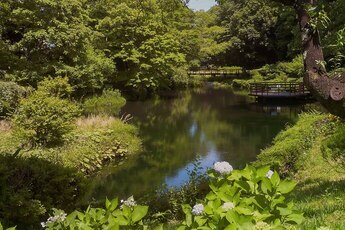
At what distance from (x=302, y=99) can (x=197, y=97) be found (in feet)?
30.0

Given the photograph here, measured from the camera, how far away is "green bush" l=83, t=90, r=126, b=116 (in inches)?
996

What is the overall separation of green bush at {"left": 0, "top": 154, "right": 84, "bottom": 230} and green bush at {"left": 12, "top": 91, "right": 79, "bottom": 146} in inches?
170

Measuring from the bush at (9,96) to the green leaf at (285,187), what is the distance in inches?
618

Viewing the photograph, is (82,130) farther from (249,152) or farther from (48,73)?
(48,73)

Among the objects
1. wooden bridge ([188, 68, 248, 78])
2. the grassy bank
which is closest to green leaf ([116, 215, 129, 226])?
the grassy bank

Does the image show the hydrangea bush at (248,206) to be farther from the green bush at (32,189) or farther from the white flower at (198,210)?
the green bush at (32,189)

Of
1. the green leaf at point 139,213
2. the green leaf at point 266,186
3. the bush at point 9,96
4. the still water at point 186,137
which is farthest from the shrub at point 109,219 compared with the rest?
the bush at point 9,96

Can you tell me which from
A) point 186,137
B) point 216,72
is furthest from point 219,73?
point 186,137

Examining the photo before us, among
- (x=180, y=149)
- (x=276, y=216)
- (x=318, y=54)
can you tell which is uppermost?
(x=318, y=54)

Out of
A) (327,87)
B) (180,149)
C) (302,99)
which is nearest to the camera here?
(327,87)

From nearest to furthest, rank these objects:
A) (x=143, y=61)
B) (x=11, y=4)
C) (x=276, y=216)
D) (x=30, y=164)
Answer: (x=276, y=216), (x=30, y=164), (x=11, y=4), (x=143, y=61)

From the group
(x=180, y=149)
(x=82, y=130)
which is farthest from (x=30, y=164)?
(x=180, y=149)

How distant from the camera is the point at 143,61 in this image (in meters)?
32.5

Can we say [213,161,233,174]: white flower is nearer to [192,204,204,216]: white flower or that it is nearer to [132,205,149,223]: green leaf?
[192,204,204,216]: white flower
